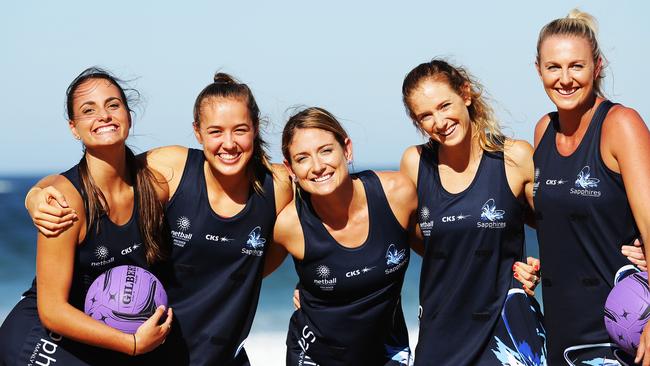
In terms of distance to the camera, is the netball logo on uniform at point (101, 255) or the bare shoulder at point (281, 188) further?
the bare shoulder at point (281, 188)

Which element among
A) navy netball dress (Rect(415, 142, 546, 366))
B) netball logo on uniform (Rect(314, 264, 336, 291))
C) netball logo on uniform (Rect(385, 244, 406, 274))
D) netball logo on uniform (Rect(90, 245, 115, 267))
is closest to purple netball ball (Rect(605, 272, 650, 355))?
navy netball dress (Rect(415, 142, 546, 366))

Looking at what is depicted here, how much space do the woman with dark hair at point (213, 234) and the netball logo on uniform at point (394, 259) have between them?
0.79m

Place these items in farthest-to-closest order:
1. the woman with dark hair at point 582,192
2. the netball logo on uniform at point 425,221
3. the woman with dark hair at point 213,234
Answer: the woman with dark hair at point 213,234 → the netball logo on uniform at point 425,221 → the woman with dark hair at point 582,192

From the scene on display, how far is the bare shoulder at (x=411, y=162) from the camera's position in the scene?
20.4 ft

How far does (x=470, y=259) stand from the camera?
5875 millimetres

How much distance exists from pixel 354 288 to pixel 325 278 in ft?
0.64

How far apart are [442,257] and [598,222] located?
3.32ft

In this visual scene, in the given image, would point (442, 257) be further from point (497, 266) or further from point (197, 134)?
point (197, 134)

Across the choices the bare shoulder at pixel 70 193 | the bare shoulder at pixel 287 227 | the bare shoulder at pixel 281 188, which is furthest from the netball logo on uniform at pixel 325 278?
the bare shoulder at pixel 70 193

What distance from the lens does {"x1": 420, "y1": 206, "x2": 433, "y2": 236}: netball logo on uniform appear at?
5.97m

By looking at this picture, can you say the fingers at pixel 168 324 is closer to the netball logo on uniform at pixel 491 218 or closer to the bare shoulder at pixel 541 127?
the netball logo on uniform at pixel 491 218

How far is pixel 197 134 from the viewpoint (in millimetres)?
6148

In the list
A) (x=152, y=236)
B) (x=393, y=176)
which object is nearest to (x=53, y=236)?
(x=152, y=236)

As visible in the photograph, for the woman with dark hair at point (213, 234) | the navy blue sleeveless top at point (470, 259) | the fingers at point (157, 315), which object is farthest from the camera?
the woman with dark hair at point (213, 234)
